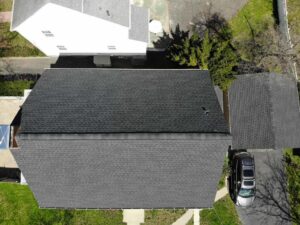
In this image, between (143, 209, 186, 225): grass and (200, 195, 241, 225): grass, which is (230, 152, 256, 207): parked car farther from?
(143, 209, 186, 225): grass

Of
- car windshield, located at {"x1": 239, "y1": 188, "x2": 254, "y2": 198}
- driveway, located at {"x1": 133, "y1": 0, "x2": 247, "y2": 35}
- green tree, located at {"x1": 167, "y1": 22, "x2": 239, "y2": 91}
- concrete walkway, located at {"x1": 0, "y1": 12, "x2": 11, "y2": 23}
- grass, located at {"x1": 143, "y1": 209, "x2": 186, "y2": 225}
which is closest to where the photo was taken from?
green tree, located at {"x1": 167, "y1": 22, "x2": 239, "y2": 91}

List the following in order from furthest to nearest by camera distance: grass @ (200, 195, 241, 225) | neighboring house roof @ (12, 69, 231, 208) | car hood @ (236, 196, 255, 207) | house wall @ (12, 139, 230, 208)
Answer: grass @ (200, 195, 241, 225), car hood @ (236, 196, 255, 207), house wall @ (12, 139, 230, 208), neighboring house roof @ (12, 69, 231, 208)

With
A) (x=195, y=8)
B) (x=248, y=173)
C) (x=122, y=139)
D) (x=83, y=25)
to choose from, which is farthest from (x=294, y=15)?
(x=122, y=139)

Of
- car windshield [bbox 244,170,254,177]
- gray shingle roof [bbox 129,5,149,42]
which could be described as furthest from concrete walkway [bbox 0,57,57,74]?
car windshield [bbox 244,170,254,177]

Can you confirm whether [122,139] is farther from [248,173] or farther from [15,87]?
[15,87]

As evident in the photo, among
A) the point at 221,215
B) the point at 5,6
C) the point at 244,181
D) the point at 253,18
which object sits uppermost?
the point at 5,6

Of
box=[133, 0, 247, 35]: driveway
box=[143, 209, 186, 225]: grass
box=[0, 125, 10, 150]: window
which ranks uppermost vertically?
box=[133, 0, 247, 35]: driveway
